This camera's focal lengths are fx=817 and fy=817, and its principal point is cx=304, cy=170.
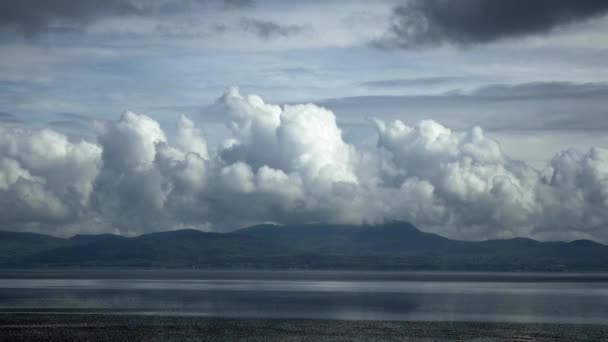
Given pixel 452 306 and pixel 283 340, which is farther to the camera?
pixel 452 306


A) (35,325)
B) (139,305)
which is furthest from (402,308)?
(35,325)

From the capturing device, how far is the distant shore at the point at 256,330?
100375mm

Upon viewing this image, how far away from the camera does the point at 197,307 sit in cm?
15600

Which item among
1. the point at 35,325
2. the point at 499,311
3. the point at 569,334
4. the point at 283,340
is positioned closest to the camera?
the point at 283,340

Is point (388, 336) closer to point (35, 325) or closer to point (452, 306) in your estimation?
point (35, 325)

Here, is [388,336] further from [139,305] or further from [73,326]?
[139,305]

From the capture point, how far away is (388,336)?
339ft

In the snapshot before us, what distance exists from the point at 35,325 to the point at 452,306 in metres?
85.4

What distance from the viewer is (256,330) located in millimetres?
110625

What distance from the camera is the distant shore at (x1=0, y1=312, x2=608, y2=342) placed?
100m

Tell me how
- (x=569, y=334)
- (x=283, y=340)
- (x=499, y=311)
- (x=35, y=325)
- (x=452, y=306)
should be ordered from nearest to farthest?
(x=283, y=340) → (x=569, y=334) → (x=35, y=325) → (x=499, y=311) → (x=452, y=306)

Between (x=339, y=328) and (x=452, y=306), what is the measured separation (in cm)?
5779

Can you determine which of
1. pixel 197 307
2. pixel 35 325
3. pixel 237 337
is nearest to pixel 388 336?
pixel 237 337

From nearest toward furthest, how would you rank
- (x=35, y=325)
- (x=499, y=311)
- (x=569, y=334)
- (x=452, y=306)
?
(x=569, y=334)
(x=35, y=325)
(x=499, y=311)
(x=452, y=306)
